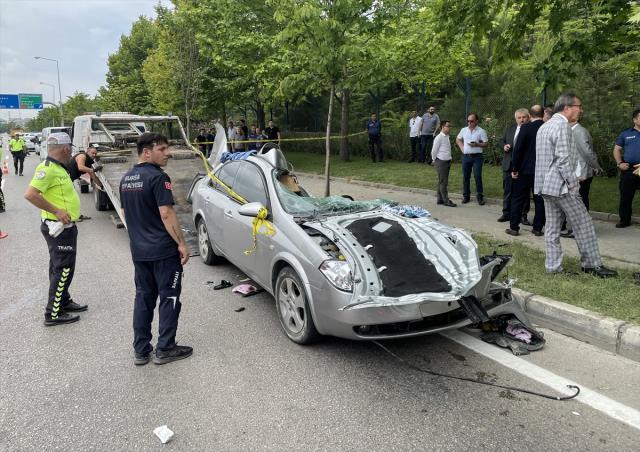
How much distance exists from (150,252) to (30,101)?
73.6 m

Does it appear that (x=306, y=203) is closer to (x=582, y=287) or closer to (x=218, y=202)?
(x=218, y=202)

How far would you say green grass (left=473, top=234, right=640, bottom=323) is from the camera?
431cm

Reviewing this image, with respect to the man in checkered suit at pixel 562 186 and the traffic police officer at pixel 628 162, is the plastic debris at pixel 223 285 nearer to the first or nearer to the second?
the man in checkered suit at pixel 562 186

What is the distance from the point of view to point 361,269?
374 centimetres

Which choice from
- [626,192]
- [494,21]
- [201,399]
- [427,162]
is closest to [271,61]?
[494,21]

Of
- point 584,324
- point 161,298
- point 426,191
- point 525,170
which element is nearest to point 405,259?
point 584,324

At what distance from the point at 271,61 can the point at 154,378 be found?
30.1 ft

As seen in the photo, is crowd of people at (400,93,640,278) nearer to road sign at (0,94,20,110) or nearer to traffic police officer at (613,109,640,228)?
traffic police officer at (613,109,640,228)

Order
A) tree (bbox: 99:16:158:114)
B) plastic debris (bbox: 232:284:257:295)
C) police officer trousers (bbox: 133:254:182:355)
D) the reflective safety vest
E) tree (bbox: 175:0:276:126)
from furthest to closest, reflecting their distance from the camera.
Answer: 1. tree (bbox: 99:16:158:114)
2. the reflective safety vest
3. tree (bbox: 175:0:276:126)
4. plastic debris (bbox: 232:284:257:295)
5. police officer trousers (bbox: 133:254:182:355)

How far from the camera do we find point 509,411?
3.15 metres

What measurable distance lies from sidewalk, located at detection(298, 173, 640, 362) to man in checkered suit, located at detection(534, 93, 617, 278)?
797mm

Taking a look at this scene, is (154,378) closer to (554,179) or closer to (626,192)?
(554,179)

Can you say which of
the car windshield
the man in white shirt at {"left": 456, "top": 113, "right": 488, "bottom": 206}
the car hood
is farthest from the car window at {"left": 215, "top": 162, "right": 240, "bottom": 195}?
the man in white shirt at {"left": 456, "top": 113, "right": 488, "bottom": 206}

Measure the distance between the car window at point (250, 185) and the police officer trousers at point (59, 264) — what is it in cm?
180
